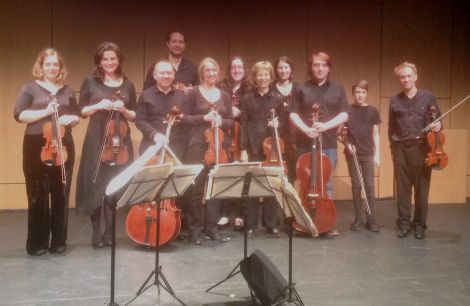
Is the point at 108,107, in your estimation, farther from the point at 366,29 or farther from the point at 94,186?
the point at 366,29

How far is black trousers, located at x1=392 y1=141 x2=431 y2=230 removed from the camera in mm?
4887

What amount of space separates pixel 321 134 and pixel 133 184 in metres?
2.27

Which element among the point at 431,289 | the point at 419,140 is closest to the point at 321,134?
the point at 419,140

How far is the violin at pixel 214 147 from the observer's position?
445 centimetres

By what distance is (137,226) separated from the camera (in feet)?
14.4

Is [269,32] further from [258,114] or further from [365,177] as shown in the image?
[365,177]

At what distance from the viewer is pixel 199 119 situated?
4586 mm

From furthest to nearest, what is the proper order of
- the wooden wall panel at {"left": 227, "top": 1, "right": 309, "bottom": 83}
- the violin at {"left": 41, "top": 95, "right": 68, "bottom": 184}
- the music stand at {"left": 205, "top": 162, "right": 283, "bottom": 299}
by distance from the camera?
1. the wooden wall panel at {"left": 227, "top": 1, "right": 309, "bottom": 83}
2. the violin at {"left": 41, "top": 95, "right": 68, "bottom": 184}
3. the music stand at {"left": 205, "top": 162, "right": 283, "bottom": 299}

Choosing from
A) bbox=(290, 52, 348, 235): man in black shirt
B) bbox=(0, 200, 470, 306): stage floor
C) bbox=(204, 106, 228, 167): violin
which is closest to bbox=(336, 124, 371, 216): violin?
bbox=(290, 52, 348, 235): man in black shirt

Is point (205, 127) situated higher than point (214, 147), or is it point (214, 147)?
point (205, 127)

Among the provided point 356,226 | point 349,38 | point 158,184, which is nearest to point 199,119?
point 158,184

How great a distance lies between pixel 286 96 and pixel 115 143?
1.56 meters

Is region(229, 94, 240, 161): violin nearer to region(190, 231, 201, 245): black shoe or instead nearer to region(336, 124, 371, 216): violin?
region(190, 231, 201, 245): black shoe

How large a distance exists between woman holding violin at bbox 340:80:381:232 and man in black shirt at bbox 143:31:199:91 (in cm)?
148
